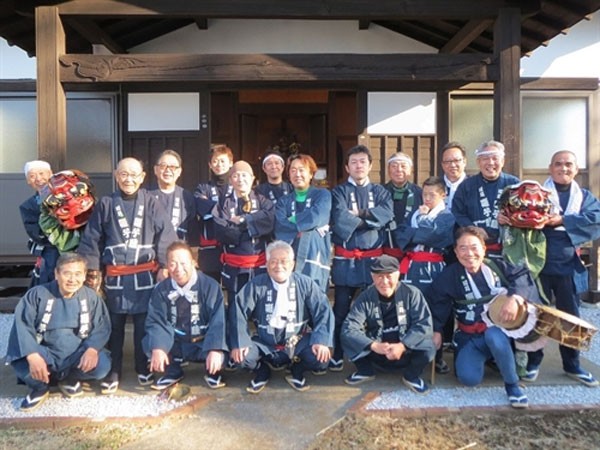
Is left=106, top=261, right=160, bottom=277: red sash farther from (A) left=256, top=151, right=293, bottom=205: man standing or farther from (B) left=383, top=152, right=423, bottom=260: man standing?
(B) left=383, top=152, right=423, bottom=260: man standing

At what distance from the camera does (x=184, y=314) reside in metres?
3.71

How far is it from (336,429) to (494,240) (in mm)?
1989

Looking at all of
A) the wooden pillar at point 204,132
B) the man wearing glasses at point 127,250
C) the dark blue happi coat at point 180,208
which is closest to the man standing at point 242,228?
the dark blue happi coat at point 180,208

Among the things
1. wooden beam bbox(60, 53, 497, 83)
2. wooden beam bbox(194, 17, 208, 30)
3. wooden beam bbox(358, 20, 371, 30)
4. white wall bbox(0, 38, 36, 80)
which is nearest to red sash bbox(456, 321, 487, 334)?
wooden beam bbox(60, 53, 497, 83)

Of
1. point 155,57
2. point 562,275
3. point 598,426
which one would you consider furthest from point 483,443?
point 155,57

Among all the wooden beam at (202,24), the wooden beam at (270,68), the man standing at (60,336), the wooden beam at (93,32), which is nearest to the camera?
the man standing at (60,336)

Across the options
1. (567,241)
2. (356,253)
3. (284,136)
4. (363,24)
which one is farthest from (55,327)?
(284,136)

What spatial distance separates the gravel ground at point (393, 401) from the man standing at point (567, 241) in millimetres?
224

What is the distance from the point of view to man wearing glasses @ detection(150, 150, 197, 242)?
3.96m

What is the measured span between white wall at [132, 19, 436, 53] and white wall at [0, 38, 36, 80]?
162 centimetres

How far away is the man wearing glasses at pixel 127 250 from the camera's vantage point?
377cm

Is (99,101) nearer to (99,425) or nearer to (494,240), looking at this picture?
(99,425)

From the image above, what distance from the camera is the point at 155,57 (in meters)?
4.58

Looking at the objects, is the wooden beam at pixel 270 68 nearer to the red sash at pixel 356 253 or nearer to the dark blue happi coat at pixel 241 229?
the dark blue happi coat at pixel 241 229
